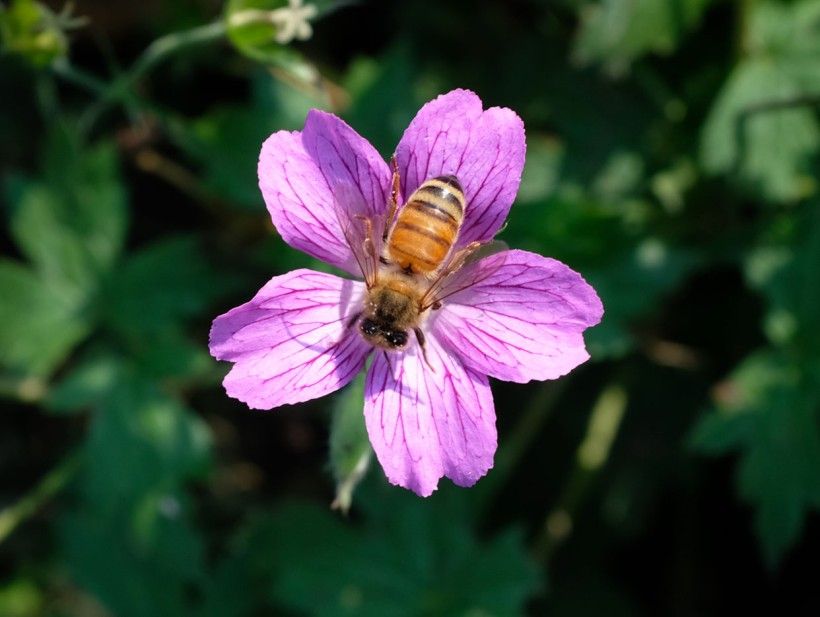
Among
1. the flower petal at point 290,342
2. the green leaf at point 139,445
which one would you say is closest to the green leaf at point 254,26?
the flower petal at point 290,342

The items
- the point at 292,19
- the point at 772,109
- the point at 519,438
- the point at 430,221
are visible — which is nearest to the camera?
the point at 430,221

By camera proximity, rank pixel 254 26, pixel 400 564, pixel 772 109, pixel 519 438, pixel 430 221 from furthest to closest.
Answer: pixel 519 438 < pixel 400 564 < pixel 772 109 < pixel 254 26 < pixel 430 221

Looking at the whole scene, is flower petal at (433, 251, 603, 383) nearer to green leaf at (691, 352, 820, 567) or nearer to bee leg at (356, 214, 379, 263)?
bee leg at (356, 214, 379, 263)

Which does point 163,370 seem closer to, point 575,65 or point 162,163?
point 162,163

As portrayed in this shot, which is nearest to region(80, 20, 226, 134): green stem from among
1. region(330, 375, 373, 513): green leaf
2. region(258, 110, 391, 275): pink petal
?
region(258, 110, 391, 275): pink petal

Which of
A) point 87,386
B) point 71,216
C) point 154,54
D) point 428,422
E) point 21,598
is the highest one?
point 154,54

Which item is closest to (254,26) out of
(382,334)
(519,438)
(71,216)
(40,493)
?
(382,334)

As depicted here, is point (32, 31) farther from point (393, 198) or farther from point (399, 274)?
point (399, 274)
